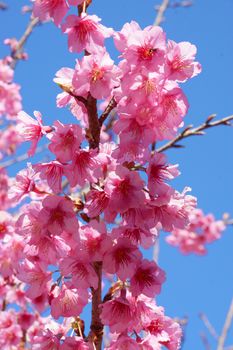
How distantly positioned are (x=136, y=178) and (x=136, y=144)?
4.7 inches

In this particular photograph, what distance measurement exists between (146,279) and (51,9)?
1.06m

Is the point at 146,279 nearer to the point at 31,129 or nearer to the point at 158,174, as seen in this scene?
the point at 158,174

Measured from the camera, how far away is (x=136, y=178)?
1.69 metres

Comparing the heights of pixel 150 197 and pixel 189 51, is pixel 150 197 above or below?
below

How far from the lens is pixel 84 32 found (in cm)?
178

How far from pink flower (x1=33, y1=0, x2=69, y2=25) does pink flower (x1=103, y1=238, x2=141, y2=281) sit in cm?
85

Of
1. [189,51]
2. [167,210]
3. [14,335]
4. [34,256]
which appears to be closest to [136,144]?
[167,210]

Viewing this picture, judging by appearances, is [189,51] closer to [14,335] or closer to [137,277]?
[137,277]

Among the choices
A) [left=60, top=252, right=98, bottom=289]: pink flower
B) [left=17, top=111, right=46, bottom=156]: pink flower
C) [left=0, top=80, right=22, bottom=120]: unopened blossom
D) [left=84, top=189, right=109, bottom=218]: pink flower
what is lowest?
[left=60, top=252, right=98, bottom=289]: pink flower

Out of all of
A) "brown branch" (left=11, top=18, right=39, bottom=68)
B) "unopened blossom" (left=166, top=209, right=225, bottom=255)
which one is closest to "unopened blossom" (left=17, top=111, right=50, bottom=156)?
"brown branch" (left=11, top=18, right=39, bottom=68)

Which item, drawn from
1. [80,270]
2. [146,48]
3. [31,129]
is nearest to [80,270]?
[80,270]

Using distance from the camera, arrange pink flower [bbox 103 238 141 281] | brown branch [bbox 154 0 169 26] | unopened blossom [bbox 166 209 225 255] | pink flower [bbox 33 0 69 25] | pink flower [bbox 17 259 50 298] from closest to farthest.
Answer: pink flower [bbox 103 238 141 281] < pink flower [bbox 33 0 69 25] < pink flower [bbox 17 259 50 298] < brown branch [bbox 154 0 169 26] < unopened blossom [bbox 166 209 225 255]

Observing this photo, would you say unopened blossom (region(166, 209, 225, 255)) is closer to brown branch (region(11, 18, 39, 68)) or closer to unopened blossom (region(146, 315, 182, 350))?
brown branch (region(11, 18, 39, 68))

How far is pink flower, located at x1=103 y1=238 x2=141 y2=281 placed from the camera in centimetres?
167
